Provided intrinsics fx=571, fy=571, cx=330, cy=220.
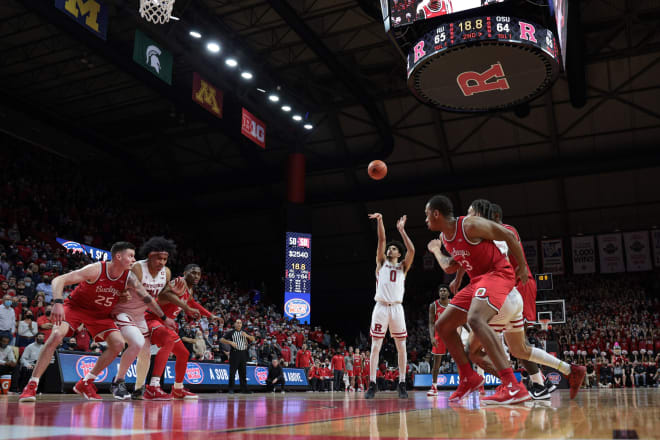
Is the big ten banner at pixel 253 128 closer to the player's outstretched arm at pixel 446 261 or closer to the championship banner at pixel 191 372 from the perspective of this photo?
the championship banner at pixel 191 372

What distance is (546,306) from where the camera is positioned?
62.8ft

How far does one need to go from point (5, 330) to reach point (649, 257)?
2626 cm

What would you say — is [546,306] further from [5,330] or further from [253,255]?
[253,255]

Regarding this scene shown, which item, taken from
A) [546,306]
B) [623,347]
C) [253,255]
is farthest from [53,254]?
[623,347]

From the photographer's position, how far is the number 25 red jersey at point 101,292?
6105 millimetres

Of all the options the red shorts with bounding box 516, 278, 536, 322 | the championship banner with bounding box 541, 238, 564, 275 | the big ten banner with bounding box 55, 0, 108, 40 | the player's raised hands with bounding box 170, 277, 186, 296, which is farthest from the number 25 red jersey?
the championship banner with bounding box 541, 238, 564, 275

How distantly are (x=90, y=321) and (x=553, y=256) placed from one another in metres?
25.4

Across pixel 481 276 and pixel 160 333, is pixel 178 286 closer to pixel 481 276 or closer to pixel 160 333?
pixel 160 333

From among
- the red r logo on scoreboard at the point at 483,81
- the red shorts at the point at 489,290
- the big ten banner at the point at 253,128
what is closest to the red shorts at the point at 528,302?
the red shorts at the point at 489,290

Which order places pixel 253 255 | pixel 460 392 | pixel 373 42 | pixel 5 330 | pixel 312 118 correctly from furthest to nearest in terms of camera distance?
pixel 253 255
pixel 312 118
pixel 373 42
pixel 5 330
pixel 460 392

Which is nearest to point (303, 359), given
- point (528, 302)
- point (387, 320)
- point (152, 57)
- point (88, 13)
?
point (152, 57)

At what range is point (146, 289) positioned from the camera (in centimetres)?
652

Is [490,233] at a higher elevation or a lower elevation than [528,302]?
higher

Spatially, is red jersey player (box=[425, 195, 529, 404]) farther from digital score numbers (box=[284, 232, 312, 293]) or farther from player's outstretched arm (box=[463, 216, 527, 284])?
digital score numbers (box=[284, 232, 312, 293])
